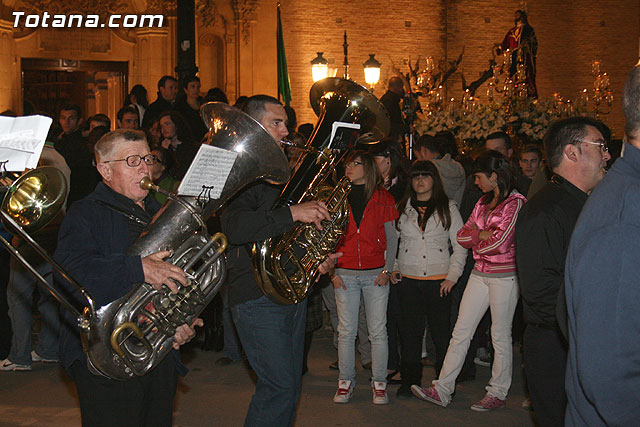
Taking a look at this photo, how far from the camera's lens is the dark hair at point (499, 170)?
5.70 m

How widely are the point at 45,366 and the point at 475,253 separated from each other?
13.4 ft

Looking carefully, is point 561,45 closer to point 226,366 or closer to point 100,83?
point 100,83

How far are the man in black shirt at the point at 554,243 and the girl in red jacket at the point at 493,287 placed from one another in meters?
1.73

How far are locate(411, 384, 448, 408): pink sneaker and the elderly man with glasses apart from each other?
8.97ft

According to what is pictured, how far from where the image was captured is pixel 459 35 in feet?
69.5

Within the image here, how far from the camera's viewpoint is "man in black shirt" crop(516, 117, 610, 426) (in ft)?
12.3

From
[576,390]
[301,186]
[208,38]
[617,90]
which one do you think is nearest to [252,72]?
[208,38]

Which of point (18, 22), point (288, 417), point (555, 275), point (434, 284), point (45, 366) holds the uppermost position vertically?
point (18, 22)

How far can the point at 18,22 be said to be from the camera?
1533cm

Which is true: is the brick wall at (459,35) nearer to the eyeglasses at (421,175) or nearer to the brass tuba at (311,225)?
the eyeglasses at (421,175)

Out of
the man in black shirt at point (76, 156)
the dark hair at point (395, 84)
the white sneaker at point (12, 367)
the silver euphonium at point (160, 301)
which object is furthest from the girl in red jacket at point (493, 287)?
the dark hair at point (395, 84)

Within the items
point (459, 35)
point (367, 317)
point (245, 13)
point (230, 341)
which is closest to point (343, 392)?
point (367, 317)

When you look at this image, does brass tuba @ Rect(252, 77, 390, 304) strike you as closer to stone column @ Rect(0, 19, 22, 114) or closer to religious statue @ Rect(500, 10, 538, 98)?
religious statue @ Rect(500, 10, 538, 98)

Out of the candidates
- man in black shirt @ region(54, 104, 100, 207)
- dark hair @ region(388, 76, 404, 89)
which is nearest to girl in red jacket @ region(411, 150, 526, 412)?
man in black shirt @ region(54, 104, 100, 207)
